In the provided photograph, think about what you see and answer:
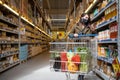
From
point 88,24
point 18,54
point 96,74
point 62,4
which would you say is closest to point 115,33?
point 88,24

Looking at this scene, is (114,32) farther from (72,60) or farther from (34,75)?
(34,75)

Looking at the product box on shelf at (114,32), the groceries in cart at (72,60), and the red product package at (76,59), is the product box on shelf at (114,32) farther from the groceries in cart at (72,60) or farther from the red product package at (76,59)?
the red product package at (76,59)

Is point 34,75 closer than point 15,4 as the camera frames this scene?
Yes

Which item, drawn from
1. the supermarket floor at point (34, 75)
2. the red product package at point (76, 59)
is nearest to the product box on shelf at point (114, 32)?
the red product package at point (76, 59)

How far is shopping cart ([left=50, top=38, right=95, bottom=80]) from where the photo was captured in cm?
267

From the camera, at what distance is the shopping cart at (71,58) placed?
267 cm

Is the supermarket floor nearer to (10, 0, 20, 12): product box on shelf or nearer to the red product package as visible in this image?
the red product package

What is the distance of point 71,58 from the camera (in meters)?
2.73

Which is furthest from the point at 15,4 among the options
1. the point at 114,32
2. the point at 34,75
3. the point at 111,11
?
the point at 114,32

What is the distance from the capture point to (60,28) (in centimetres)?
3403

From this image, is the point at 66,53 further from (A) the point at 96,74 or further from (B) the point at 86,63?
(A) the point at 96,74

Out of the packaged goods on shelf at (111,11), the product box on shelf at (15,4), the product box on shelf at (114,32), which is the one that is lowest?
the product box on shelf at (114,32)

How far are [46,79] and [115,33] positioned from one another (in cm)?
186

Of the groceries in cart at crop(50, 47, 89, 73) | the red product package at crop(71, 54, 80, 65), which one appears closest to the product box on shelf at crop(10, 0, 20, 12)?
the groceries in cart at crop(50, 47, 89, 73)
